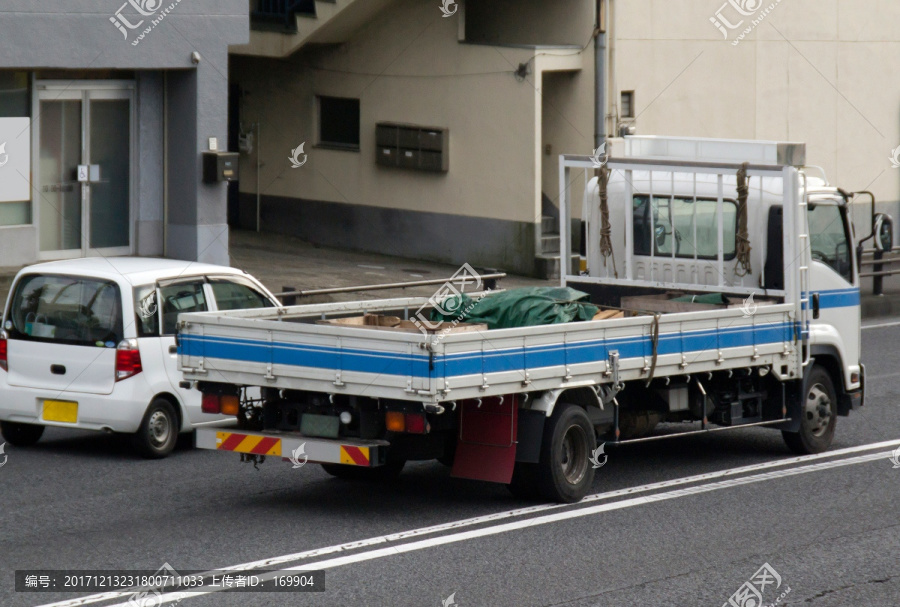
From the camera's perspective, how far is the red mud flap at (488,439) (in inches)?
353

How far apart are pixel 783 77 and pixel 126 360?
54.3 feet

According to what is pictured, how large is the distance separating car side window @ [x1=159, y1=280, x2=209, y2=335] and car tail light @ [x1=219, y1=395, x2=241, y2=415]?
5.10 ft

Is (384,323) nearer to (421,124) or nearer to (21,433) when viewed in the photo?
(21,433)

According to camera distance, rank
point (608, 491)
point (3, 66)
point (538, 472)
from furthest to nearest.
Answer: point (3, 66), point (608, 491), point (538, 472)

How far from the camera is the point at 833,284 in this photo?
37.3 feet

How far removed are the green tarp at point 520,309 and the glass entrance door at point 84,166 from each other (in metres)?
9.31

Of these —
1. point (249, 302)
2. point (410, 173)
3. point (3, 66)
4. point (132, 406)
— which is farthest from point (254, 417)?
point (410, 173)

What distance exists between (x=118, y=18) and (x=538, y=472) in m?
10.7

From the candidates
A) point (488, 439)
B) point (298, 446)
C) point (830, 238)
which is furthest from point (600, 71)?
point (298, 446)

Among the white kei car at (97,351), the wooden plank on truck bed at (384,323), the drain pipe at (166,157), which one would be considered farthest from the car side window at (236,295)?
the drain pipe at (166,157)

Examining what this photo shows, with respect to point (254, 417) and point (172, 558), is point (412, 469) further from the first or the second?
point (172, 558)

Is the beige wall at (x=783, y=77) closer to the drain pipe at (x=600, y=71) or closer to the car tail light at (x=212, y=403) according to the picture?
the drain pipe at (x=600, y=71)

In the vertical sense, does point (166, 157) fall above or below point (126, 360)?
above

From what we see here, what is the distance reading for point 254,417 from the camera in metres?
9.42
